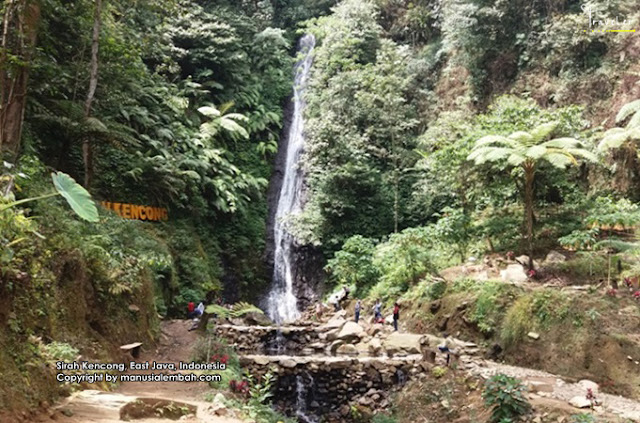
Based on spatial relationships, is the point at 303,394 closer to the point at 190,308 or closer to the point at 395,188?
the point at 190,308

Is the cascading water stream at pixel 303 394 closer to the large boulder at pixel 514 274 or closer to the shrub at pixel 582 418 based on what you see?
the shrub at pixel 582 418

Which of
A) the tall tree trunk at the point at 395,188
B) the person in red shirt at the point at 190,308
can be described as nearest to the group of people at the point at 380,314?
the person in red shirt at the point at 190,308

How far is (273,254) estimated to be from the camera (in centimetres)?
1755

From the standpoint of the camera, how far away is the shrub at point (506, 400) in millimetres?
5676

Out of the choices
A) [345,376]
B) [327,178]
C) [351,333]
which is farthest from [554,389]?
[327,178]

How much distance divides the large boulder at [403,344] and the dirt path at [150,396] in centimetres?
413

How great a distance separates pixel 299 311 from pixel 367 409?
8.12 metres

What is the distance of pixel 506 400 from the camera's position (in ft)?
18.7

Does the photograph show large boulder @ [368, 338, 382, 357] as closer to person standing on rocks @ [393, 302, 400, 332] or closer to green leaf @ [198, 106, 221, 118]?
person standing on rocks @ [393, 302, 400, 332]

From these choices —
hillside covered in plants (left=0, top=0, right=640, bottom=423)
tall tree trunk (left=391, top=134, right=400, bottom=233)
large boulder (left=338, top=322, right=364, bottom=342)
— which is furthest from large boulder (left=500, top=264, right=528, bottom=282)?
tall tree trunk (left=391, top=134, right=400, bottom=233)

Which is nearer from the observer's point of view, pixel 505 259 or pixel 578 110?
pixel 505 259

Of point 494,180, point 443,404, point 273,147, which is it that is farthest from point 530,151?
point 273,147

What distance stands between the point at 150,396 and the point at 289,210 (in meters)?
13.9

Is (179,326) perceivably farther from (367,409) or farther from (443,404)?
(443,404)
